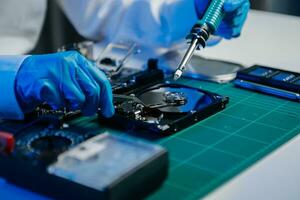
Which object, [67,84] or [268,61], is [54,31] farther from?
[67,84]

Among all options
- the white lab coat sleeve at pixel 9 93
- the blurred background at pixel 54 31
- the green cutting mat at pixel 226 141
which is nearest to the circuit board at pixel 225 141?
the green cutting mat at pixel 226 141

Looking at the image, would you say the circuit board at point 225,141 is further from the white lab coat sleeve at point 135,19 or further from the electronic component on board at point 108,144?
the white lab coat sleeve at point 135,19

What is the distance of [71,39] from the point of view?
239 centimetres

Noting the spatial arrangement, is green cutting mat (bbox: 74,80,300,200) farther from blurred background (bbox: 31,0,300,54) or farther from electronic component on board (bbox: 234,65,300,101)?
blurred background (bbox: 31,0,300,54)

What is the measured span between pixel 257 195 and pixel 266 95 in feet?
1.16

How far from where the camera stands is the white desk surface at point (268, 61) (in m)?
0.90

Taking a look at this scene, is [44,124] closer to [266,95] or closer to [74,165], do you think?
[74,165]

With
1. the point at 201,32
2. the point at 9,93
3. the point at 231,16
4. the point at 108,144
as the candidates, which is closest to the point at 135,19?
the point at 231,16

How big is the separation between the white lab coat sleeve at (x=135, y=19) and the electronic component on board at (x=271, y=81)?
0.26 m

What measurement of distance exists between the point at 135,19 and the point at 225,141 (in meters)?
0.67

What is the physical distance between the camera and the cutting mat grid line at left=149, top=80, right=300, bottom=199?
85 cm

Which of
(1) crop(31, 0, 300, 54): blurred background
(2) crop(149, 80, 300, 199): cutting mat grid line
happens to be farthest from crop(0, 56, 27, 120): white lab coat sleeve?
(1) crop(31, 0, 300, 54): blurred background

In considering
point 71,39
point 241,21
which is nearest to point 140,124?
point 241,21

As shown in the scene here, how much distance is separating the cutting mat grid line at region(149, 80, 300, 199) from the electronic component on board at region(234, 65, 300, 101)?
18 mm
